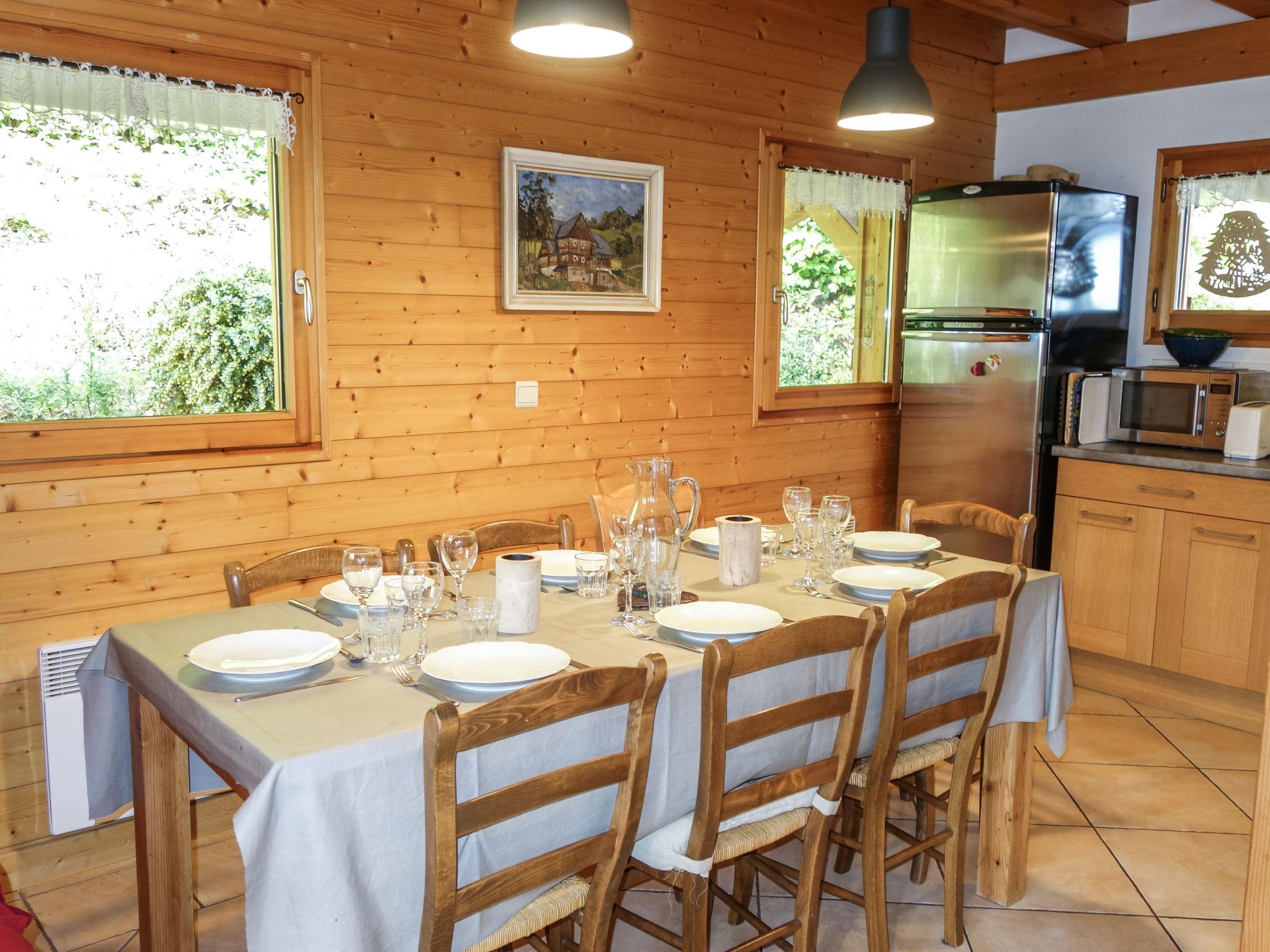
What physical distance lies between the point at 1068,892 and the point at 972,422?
7.07ft

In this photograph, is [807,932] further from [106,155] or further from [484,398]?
[106,155]

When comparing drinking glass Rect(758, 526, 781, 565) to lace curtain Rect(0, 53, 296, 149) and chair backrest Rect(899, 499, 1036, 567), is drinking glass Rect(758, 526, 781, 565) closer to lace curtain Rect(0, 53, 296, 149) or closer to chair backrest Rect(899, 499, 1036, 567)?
chair backrest Rect(899, 499, 1036, 567)

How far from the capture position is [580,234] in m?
3.67

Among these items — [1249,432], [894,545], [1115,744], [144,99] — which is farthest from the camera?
[1249,432]

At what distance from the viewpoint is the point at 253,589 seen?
2355 millimetres

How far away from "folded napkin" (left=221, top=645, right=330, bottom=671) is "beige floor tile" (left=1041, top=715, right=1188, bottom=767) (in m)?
2.65

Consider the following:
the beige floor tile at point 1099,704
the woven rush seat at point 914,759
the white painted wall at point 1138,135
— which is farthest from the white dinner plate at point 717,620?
the white painted wall at point 1138,135

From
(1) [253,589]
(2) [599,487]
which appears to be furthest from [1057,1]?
(1) [253,589]

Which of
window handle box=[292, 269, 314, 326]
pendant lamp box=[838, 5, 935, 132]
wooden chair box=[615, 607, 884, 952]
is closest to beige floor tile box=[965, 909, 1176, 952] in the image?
wooden chair box=[615, 607, 884, 952]

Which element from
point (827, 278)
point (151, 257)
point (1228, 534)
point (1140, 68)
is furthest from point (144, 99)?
point (1140, 68)

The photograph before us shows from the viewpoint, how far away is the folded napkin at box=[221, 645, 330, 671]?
182 cm

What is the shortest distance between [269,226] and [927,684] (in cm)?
216

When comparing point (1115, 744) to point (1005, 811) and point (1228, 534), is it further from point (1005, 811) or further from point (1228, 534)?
point (1005, 811)

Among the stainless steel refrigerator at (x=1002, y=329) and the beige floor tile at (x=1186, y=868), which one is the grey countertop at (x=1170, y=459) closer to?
the stainless steel refrigerator at (x=1002, y=329)
